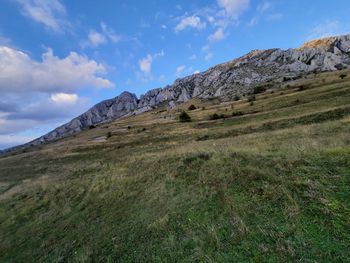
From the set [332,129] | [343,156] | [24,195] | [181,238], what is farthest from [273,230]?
[24,195]

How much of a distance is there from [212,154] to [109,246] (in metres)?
9.77

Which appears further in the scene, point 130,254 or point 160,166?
point 160,166

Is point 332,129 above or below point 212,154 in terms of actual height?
below

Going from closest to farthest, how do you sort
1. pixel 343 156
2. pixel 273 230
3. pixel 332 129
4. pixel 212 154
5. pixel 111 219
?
1. pixel 273 230
2. pixel 343 156
3. pixel 111 219
4. pixel 212 154
5. pixel 332 129

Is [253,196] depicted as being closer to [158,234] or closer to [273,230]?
[273,230]

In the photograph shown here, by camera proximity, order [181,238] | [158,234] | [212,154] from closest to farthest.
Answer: [181,238], [158,234], [212,154]

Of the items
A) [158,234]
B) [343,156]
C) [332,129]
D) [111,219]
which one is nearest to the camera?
[158,234]

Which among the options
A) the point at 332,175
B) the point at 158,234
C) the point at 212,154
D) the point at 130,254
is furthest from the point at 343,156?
the point at 130,254

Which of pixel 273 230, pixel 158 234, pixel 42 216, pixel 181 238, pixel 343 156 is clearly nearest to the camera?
pixel 273 230

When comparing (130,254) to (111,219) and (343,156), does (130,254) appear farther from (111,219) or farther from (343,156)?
(343,156)

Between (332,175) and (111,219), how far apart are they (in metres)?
10.8

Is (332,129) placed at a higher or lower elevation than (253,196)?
lower

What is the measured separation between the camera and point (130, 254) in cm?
1042

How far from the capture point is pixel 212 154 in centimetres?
1875
